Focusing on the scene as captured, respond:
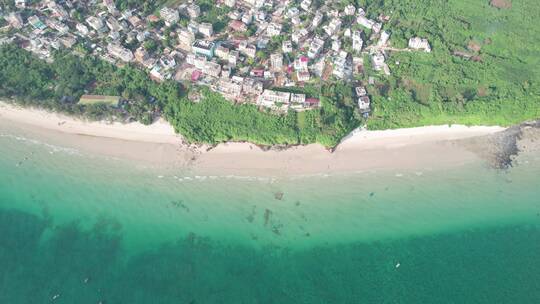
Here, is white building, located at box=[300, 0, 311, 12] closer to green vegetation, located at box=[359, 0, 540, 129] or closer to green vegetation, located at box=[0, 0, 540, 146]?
green vegetation, located at box=[0, 0, 540, 146]

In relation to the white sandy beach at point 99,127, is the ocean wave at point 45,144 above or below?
below

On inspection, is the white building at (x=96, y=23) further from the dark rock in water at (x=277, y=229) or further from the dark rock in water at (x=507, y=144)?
the dark rock in water at (x=507, y=144)

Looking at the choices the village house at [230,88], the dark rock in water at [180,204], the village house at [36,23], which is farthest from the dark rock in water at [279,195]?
the village house at [36,23]

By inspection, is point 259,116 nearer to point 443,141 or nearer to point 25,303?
point 443,141

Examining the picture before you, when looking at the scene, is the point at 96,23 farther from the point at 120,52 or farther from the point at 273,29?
the point at 273,29

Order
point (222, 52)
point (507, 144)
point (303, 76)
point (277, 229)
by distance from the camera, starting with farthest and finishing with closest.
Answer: point (222, 52), point (303, 76), point (507, 144), point (277, 229)

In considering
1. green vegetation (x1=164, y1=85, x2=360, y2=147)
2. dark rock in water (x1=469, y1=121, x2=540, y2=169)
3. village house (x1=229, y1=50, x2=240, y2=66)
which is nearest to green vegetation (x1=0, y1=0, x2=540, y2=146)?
green vegetation (x1=164, y1=85, x2=360, y2=147)

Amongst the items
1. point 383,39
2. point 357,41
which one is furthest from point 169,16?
point 383,39
